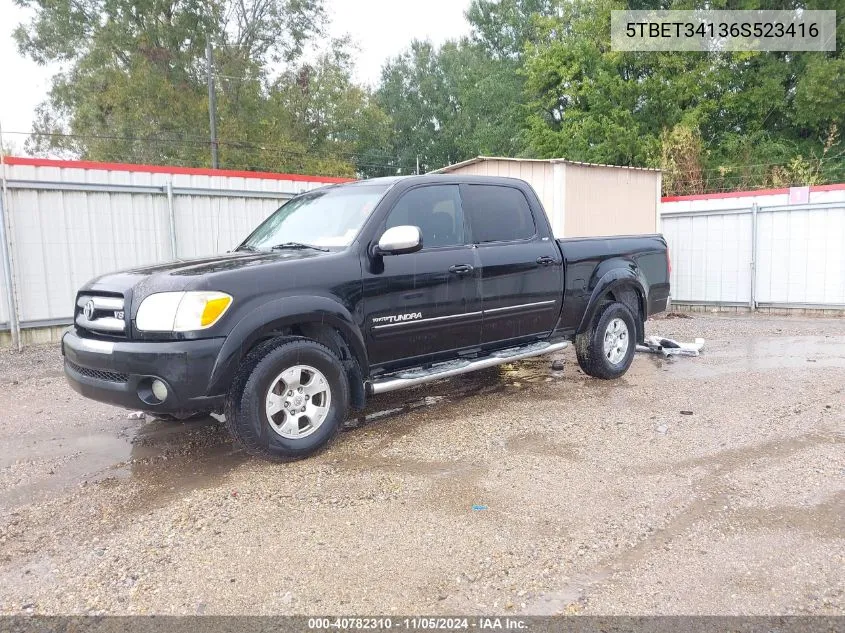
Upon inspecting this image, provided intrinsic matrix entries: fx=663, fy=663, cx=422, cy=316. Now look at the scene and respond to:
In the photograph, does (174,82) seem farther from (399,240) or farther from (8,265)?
(399,240)

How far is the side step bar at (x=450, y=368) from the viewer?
4723 mm

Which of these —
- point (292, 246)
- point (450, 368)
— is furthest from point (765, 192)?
point (292, 246)

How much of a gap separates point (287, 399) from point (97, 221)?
7093 mm

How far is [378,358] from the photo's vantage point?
15.7 ft

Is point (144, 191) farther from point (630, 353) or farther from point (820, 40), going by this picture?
Answer: point (820, 40)

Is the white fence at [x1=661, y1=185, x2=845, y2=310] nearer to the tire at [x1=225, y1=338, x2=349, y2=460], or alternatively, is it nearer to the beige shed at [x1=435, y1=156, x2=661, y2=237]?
the beige shed at [x1=435, y1=156, x2=661, y2=237]

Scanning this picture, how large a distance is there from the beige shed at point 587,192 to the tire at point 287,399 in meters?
7.43

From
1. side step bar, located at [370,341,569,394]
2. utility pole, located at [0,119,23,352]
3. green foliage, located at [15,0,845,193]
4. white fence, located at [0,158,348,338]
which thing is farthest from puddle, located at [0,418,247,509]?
green foliage, located at [15,0,845,193]

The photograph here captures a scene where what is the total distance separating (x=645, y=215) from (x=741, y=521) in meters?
10.7

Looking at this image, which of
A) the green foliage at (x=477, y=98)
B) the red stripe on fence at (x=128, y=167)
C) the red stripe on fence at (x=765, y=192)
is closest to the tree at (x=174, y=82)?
the green foliage at (x=477, y=98)

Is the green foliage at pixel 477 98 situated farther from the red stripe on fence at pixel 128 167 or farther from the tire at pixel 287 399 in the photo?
the tire at pixel 287 399

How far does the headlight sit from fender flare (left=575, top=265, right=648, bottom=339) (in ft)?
12.1

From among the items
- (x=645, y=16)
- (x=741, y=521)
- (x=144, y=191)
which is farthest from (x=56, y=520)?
(x=645, y=16)

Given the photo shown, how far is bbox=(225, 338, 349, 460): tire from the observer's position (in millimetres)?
4082
